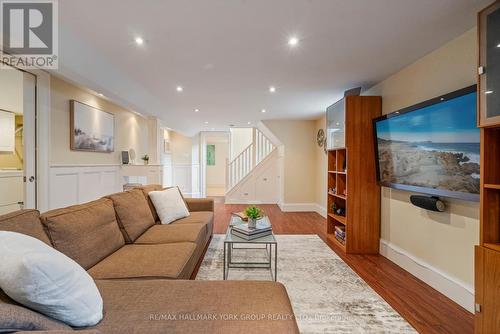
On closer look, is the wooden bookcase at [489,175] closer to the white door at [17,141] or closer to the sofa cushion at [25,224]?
the sofa cushion at [25,224]

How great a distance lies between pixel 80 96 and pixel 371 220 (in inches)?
181

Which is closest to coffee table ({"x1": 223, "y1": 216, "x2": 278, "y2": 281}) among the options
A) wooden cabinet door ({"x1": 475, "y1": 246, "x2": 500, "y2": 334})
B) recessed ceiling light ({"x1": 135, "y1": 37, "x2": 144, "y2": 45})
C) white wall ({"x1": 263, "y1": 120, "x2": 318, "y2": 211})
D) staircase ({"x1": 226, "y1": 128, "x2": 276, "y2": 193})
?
wooden cabinet door ({"x1": 475, "y1": 246, "x2": 500, "y2": 334})

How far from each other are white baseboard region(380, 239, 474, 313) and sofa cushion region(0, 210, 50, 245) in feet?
10.4

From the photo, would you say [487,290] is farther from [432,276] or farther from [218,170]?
[218,170]

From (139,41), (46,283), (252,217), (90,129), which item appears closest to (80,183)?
(90,129)

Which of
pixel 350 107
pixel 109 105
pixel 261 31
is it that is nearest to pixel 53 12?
pixel 261 31

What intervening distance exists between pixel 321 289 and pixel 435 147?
1.73 m

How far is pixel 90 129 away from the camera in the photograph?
3742 mm

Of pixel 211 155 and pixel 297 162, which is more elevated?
pixel 211 155

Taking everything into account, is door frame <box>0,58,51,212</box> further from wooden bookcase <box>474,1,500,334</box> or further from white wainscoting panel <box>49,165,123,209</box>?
wooden bookcase <box>474,1,500,334</box>

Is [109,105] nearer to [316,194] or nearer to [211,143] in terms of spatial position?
[316,194]

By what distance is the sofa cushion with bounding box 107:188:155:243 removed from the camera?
7.46 feet

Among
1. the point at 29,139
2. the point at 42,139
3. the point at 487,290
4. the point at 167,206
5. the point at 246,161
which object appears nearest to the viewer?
the point at 487,290

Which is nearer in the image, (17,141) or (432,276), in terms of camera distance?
(432,276)
